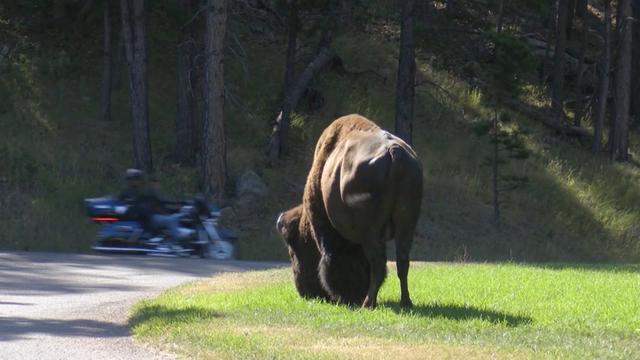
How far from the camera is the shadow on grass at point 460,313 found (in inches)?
450

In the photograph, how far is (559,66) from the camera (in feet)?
123

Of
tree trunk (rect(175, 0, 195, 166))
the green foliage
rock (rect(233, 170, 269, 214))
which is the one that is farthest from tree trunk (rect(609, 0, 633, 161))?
tree trunk (rect(175, 0, 195, 166))

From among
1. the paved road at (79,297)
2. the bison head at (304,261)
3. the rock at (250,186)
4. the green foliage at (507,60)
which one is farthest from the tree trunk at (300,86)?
the bison head at (304,261)

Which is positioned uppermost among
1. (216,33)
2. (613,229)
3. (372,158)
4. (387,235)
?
(216,33)

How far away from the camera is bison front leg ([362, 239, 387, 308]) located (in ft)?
39.2

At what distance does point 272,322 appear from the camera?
37.1 ft

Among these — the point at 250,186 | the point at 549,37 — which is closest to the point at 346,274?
the point at 250,186

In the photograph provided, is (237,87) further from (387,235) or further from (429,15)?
(387,235)

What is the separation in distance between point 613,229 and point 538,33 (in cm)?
1419

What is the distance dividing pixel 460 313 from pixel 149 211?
1151 cm

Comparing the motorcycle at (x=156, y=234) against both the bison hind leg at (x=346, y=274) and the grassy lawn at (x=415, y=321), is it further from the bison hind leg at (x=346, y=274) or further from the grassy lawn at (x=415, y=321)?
the bison hind leg at (x=346, y=274)

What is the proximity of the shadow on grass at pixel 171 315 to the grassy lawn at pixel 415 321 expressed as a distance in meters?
0.01

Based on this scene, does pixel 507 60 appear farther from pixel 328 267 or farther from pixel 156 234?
pixel 328 267

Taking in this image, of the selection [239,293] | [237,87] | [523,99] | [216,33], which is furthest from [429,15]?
[239,293]
